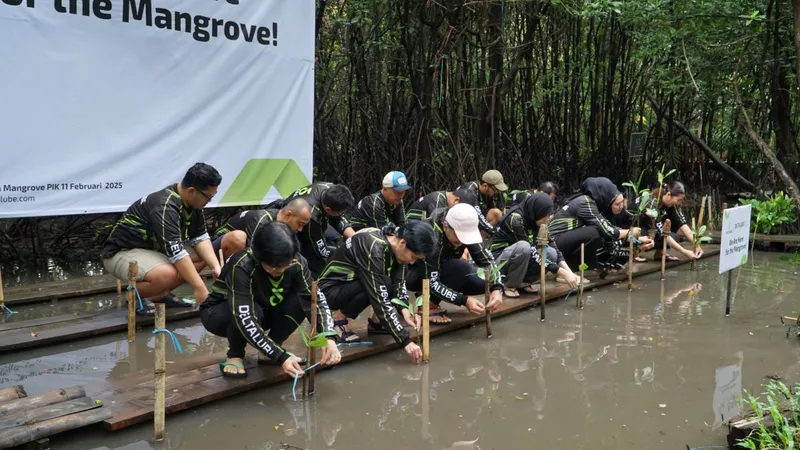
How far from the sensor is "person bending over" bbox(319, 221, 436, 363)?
12.2ft

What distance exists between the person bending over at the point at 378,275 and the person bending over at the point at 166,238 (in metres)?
0.85

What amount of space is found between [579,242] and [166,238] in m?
3.54

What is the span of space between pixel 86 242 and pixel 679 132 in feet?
30.7

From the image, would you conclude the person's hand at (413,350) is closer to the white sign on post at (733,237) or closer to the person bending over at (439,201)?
the person bending over at (439,201)

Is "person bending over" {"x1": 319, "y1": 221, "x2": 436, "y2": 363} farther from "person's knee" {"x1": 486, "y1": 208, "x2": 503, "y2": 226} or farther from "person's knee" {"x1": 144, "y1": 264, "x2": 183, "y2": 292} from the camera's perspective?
"person's knee" {"x1": 486, "y1": 208, "x2": 503, "y2": 226}

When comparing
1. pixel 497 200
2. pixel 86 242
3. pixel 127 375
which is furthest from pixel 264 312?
pixel 497 200

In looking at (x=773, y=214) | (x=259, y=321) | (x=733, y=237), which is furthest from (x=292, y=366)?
(x=773, y=214)

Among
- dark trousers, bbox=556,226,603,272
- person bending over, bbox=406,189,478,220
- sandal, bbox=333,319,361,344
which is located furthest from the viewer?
dark trousers, bbox=556,226,603,272

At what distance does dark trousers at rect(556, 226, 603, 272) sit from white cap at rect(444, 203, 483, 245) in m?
2.06

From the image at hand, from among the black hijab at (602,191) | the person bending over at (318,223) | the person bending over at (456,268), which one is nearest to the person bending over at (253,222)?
the person bending over at (318,223)

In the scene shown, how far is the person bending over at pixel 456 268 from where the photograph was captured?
4.37 metres

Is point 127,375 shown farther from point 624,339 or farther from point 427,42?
point 427,42

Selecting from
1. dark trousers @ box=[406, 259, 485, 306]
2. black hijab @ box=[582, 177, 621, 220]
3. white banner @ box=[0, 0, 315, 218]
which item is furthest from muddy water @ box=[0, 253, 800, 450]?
black hijab @ box=[582, 177, 621, 220]

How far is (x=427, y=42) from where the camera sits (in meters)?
8.15
